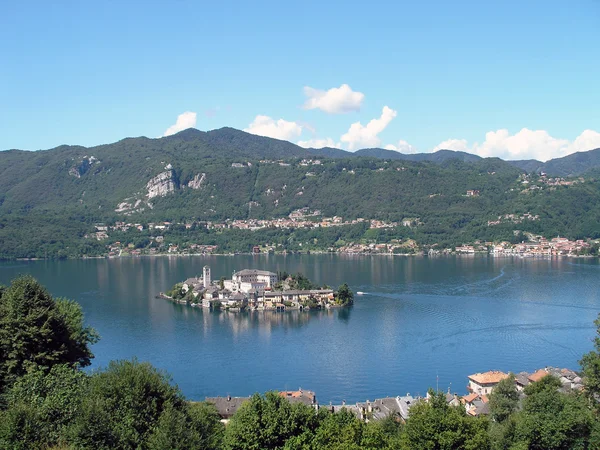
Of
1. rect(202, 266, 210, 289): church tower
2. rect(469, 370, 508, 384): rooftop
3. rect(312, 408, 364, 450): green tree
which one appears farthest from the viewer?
rect(202, 266, 210, 289): church tower

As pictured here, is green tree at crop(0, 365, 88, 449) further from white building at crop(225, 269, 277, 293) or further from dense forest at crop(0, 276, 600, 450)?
white building at crop(225, 269, 277, 293)

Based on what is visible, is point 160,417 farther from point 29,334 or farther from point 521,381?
point 521,381

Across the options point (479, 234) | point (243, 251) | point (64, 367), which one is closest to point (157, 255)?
point (243, 251)

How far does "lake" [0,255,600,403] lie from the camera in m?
15.5

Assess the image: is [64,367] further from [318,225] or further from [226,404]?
[318,225]

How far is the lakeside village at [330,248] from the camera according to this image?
174 ft

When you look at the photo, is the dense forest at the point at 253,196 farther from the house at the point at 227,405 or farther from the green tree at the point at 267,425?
the green tree at the point at 267,425

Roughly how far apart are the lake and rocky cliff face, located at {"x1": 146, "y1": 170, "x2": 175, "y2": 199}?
4137 centimetres

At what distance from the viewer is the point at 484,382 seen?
13.6 m

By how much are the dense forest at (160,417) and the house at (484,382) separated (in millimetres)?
4265

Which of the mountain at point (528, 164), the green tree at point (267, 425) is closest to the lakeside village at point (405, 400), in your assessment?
the green tree at point (267, 425)

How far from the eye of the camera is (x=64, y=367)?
26.2 ft

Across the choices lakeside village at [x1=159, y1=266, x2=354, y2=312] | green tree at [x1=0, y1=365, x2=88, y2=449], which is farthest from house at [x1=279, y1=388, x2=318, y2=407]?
lakeside village at [x1=159, y1=266, x2=354, y2=312]

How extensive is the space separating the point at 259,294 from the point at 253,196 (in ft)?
174
